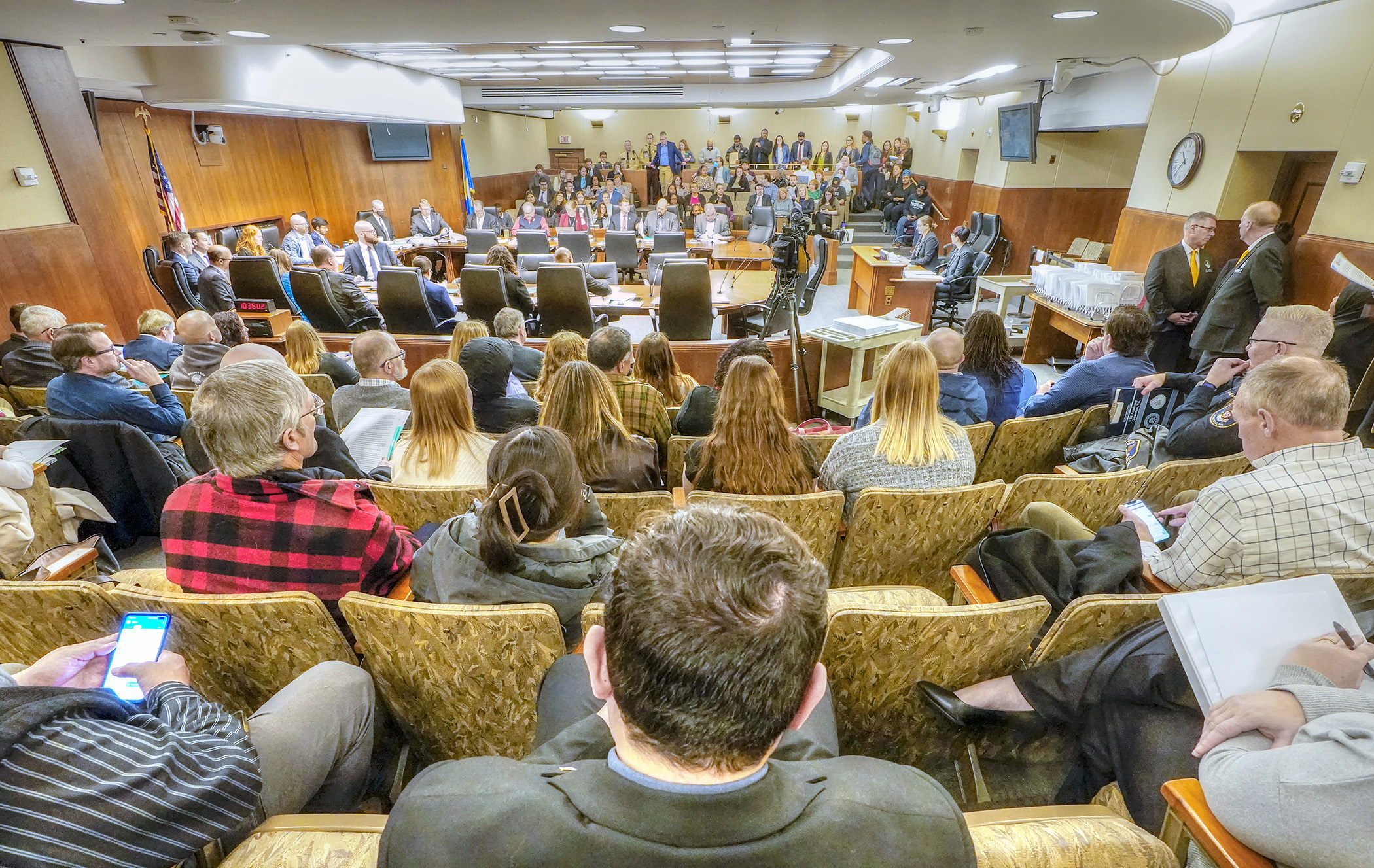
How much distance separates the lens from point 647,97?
10992mm

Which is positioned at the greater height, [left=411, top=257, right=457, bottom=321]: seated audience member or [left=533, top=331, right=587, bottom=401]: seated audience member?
[left=533, top=331, right=587, bottom=401]: seated audience member

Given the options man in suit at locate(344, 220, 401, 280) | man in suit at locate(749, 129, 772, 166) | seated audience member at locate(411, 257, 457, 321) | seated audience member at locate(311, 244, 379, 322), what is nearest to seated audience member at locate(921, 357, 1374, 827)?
seated audience member at locate(411, 257, 457, 321)

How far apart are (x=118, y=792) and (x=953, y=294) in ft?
25.3

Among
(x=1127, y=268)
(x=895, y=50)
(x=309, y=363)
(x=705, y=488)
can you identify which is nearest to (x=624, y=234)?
(x=895, y=50)

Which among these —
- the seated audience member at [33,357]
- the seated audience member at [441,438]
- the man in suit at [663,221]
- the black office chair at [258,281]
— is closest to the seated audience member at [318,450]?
the seated audience member at [441,438]

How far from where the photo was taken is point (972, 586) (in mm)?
1565

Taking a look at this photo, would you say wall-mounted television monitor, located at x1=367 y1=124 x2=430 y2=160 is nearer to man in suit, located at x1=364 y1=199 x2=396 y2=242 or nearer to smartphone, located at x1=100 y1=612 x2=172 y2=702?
man in suit, located at x1=364 y1=199 x2=396 y2=242

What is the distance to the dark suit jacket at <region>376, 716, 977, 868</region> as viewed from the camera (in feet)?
1.84

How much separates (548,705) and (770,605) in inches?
28.3

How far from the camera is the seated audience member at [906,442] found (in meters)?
1.90

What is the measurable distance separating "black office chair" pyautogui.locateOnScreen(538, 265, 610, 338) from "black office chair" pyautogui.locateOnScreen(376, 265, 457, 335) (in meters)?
0.88

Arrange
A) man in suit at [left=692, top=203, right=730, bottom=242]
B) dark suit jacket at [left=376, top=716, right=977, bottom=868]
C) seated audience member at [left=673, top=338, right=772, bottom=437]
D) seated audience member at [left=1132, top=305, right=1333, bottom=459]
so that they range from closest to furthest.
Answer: dark suit jacket at [left=376, top=716, right=977, bottom=868]
seated audience member at [left=1132, top=305, right=1333, bottom=459]
seated audience member at [left=673, top=338, right=772, bottom=437]
man in suit at [left=692, top=203, right=730, bottom=242]

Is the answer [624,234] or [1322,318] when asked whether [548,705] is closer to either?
[1322,318]

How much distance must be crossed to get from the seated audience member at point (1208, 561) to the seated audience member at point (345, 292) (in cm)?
520
